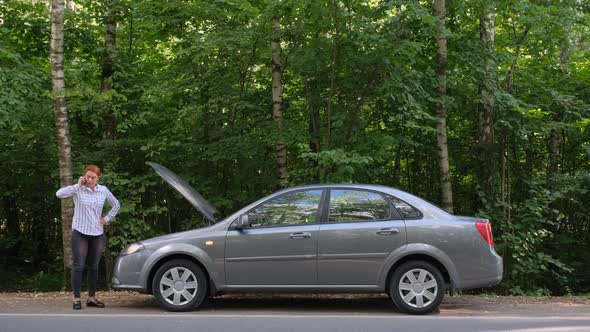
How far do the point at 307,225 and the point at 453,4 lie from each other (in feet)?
20.4

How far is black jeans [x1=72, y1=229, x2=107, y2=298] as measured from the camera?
319 inches

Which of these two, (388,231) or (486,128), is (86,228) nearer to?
(388,231)

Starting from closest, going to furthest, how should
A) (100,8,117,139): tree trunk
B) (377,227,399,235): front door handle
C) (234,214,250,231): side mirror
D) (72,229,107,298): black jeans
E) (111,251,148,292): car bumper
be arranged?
(377,227,399,235): front door handle
(234,214,250,231): side mirror
(111,251,148,292): car bumper
(72,229,107,298): black jeans
(100,8,117,139): tree trunk

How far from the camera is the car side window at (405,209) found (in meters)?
7.77

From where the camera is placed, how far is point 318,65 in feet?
36.6

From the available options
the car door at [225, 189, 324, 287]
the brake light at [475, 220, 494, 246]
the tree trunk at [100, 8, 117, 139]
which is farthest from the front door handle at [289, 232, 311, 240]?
the tree trunk at [100, 8, 117, 139]

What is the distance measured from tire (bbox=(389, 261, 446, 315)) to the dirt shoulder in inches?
14.5

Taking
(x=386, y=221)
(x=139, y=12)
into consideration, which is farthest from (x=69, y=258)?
(x=386, y=221)

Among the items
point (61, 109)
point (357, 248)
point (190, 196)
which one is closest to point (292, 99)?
point (61, 109)

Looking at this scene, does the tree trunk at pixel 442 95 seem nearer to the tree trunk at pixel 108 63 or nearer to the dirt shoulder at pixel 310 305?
the dirt shoulder at pixel 310 305

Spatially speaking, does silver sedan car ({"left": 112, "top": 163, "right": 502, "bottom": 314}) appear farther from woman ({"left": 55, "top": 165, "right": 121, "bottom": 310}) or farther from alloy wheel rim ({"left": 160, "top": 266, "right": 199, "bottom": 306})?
woman ({"left": 55, "top": 165, "right": 121, "bottom": 310})

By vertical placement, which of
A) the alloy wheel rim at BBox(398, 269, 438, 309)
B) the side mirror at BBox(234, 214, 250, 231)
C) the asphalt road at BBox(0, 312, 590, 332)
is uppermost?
the side mirror at BBox(234, 214, 250, 231)

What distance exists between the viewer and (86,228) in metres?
8.16

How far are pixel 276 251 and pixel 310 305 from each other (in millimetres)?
1239
